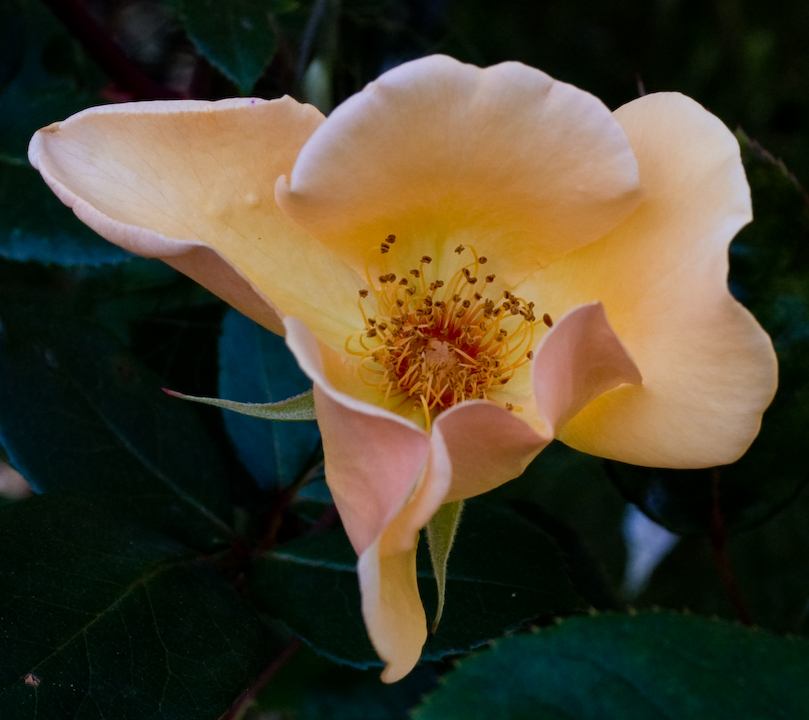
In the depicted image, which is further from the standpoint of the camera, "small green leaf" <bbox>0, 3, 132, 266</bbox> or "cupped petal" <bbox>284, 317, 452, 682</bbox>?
"small green leaf" <bbox>0, 3, 132, 266</bbox>

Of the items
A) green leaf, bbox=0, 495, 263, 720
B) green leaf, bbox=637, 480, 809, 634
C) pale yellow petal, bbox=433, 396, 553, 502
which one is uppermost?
pale yellow petal, bbox=433, 396, 553, 502

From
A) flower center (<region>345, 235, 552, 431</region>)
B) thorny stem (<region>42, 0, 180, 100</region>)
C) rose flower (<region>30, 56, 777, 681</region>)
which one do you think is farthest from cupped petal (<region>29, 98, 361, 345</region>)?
thorny stem (<region>42, 0, 180, 100</region>)

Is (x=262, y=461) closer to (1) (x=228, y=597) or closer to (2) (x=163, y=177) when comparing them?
(1) (x=228, y=597)

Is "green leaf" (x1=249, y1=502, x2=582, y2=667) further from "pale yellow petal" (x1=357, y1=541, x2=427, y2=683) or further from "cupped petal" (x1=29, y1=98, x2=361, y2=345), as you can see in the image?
"cupped petal" (x1=29, y1=98, x2=361, y2=345)

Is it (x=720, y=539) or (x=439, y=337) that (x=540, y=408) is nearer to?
(x=439, y=337)

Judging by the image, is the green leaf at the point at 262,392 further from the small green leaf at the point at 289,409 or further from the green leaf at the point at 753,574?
the green leaf at the point at 753,574

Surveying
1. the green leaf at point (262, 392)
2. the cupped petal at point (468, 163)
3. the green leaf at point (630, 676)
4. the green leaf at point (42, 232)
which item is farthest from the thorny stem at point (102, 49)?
the green leaf at point (630, 676)
